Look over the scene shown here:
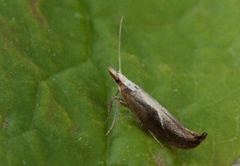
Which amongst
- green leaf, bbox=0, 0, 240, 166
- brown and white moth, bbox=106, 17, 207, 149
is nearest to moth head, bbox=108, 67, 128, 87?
brown and white moth, bbox=106, 17, 207, 149

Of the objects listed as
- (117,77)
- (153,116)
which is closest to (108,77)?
(117,77)

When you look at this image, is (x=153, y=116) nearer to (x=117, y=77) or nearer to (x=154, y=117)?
(x=154, y=117)

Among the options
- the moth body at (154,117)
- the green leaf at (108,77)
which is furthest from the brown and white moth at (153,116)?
the green leaf at (108,77)

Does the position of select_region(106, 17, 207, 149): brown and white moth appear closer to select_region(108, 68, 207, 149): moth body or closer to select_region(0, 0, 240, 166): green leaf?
select_region(108, 68, 207, 149): moth body

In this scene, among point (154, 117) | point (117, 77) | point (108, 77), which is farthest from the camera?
point (108, 77)

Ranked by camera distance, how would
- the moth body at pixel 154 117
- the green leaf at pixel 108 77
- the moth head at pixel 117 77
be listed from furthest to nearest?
the moth head at pixel 117 77, the moth body at pixel 154 117, the green leaf at pixel 108 77

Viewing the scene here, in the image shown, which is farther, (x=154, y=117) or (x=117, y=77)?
(x=117, y=77)

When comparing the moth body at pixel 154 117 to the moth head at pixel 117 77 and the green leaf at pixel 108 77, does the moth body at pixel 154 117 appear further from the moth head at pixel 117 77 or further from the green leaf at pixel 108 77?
the green leaf at pixel 108 77
